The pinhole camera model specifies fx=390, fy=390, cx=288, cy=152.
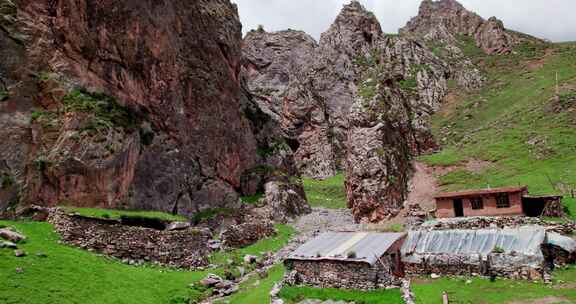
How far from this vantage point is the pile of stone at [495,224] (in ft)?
79.8

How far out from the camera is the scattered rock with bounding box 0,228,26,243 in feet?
70.6

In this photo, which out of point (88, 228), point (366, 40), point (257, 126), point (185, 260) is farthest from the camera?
point (366, 40)

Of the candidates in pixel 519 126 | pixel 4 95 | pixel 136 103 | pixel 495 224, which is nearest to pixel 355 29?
pixel 519 126

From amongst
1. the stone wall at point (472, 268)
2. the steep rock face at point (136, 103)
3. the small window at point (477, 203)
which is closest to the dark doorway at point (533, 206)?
the small window at point (477, 203)

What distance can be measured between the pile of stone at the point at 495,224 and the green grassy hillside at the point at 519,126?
5150 millimetres

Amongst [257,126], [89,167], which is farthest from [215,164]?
[89,167]

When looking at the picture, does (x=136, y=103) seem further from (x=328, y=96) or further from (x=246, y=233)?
(x=328, y=96)

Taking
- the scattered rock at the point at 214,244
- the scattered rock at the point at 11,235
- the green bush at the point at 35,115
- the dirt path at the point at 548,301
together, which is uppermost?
the green bush at the point at 35,115

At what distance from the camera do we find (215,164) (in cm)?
4759

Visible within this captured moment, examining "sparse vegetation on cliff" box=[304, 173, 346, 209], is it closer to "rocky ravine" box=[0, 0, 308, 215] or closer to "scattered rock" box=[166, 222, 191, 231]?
"rocky ravine" box=[0, 0, 308, 215]

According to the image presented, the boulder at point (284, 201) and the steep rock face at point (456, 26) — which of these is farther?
the steep rock face at point (456, 26)

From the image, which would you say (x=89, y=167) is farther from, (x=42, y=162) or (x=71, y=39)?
(x=71, y=39)

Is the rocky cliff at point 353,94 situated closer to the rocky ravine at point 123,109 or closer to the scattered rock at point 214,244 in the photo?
the rocky ravine at point 123,109

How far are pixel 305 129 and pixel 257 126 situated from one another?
37653 millimetres
